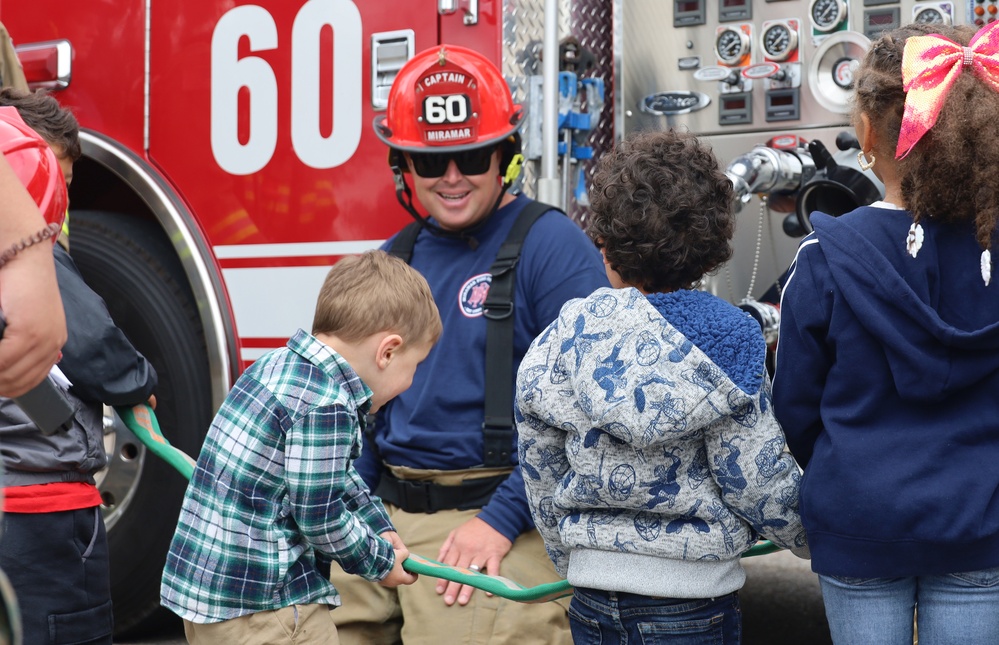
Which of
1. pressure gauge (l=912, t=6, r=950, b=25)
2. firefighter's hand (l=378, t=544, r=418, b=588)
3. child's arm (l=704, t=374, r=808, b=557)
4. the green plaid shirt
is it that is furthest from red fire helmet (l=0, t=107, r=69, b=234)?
pressure gauge (l=912, t=6, r=950, b=25)

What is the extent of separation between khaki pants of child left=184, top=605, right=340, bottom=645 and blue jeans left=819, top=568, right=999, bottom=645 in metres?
0.89

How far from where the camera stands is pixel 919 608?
72.6 inches

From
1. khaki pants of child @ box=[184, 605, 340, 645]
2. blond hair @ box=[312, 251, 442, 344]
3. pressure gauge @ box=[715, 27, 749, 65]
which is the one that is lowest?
khaki pants of child @ box=[184, 605, 340, 645]

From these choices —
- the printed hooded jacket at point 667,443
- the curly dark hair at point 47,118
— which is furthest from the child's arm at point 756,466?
the curly dark hair at point 47,118

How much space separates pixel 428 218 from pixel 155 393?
111 cm

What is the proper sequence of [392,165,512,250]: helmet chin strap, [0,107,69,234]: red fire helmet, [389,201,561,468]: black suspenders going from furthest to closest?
[392,165,512,250]: helmet chin strap
[389,201,561,468]: black suspenders
[0,107,69,234]: red fire helmet

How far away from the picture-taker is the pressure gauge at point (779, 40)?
3.12m

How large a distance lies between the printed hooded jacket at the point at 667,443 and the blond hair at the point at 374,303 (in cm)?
30

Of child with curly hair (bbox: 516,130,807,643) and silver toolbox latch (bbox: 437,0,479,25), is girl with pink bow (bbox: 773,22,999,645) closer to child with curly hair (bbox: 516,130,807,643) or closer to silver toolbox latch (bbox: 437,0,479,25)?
child with curly hair (bbox: 516,130,807,643)

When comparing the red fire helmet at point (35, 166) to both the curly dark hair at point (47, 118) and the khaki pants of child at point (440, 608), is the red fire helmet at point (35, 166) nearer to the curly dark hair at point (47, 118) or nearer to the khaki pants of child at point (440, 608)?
the curly dark hair at point (47, 118)

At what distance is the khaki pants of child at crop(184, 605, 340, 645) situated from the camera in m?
2.08

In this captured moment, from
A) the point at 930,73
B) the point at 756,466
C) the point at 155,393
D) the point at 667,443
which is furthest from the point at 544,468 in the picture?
the point at 155,393

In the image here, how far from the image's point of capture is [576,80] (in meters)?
3.05

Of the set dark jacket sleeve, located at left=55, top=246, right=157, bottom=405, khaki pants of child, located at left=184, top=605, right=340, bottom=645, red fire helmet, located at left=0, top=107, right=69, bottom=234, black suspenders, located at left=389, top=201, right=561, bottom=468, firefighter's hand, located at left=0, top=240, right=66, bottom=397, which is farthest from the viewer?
black suspenders, located at left=389, top=201, right=561, bottom=468
